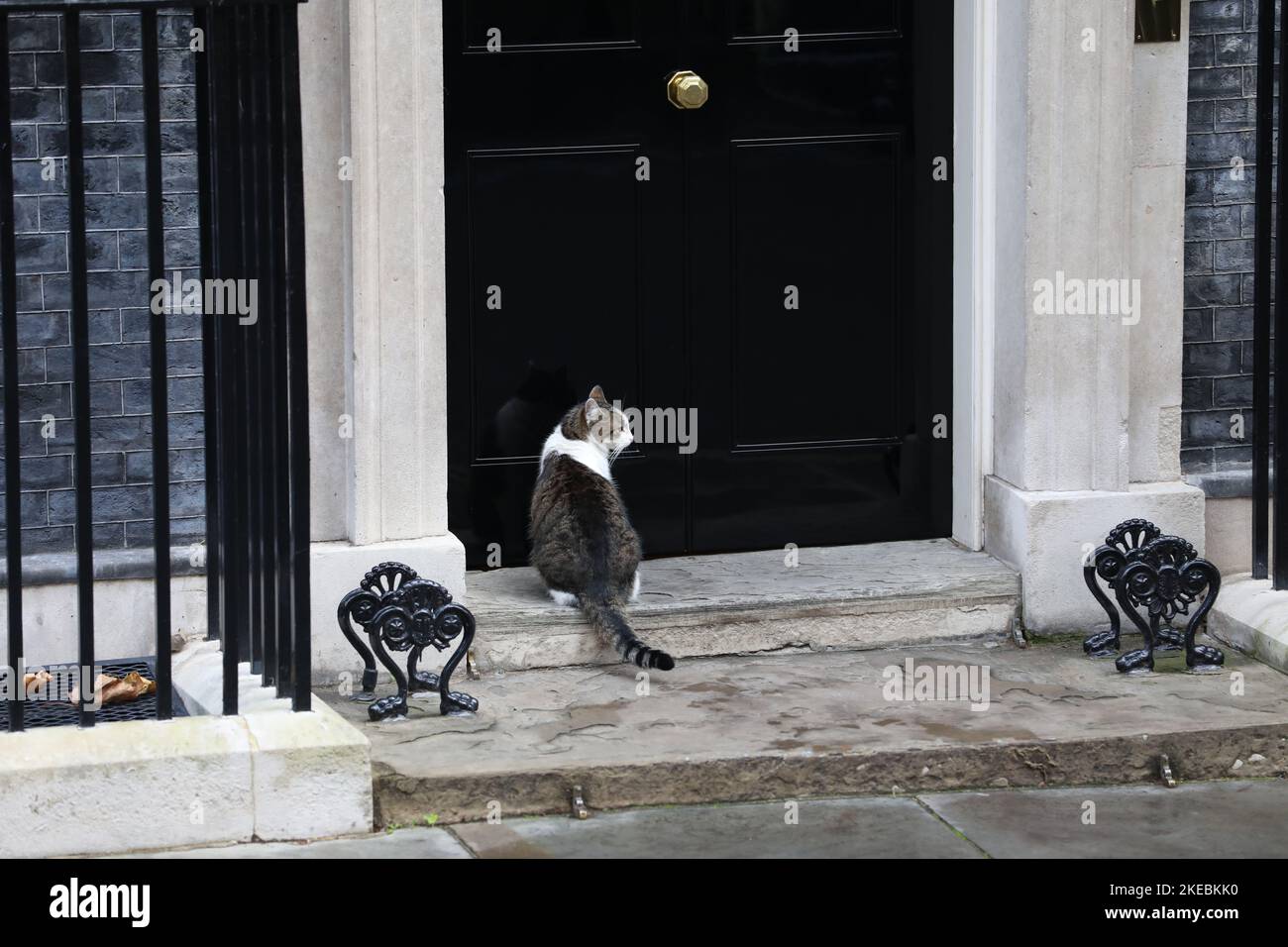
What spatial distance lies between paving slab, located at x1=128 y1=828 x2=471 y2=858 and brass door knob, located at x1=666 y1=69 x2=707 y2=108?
2.86 m

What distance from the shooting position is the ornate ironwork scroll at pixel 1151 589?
666 cm

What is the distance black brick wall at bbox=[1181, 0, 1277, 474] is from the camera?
23.3 feet

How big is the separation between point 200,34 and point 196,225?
2.05ft

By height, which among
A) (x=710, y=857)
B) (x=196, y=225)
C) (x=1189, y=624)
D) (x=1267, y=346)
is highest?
(x=196, y=225)

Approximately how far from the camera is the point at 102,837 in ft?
17.4

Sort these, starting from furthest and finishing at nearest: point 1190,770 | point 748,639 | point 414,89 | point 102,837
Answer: point 748,639 → point 414,89 → point 1190,770 → point 102,837

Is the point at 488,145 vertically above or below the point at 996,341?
above

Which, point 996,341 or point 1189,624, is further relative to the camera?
point 996,341

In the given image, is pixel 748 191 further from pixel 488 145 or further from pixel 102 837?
pixel 102 837

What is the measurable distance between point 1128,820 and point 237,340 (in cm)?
286

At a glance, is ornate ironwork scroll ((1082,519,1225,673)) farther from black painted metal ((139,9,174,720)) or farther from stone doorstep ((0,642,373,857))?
black painted metal ((139,9,174,720))

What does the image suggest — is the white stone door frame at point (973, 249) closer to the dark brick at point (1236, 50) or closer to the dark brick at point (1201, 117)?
the dark brick at point (1201, 117)

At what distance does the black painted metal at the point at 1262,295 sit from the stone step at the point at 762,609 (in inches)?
26.8

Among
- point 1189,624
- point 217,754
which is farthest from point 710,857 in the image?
point 1189,624
